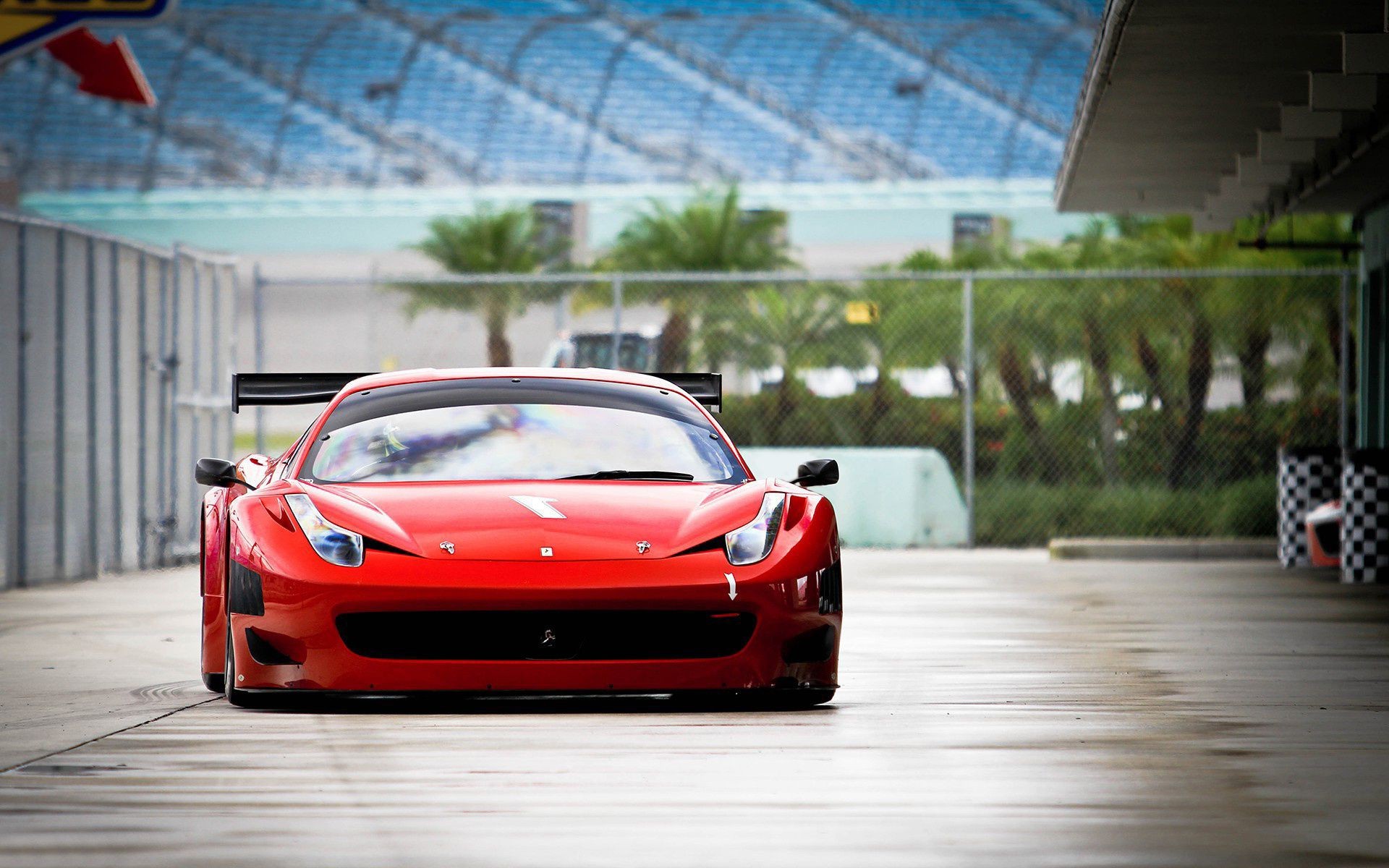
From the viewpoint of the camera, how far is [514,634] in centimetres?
669

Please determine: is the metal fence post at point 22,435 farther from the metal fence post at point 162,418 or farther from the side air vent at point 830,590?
the side air vent at point 830,590

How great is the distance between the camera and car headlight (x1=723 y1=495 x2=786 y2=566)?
22.5 ft

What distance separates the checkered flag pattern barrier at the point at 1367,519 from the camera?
15.3 metres

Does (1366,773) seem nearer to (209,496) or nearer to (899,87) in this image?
(209,496)

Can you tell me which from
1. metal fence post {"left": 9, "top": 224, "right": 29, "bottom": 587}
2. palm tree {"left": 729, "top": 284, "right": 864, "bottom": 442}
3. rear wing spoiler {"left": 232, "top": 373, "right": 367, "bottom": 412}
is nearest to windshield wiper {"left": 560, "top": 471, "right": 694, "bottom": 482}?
rear wing spoiler {"left": 232, "top": 373, "right": 367, "bottom": 412}

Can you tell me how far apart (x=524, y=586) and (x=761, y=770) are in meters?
1.26

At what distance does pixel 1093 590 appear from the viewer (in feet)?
46.9

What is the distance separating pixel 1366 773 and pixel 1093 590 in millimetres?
8714

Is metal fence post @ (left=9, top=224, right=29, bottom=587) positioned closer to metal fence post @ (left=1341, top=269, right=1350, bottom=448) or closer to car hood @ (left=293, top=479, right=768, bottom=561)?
car hood @ (left=293, top=479, right=768, bottom=561)

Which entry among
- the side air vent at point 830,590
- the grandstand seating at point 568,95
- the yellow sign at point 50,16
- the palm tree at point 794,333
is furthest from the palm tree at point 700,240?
the side air vent at point 830,590

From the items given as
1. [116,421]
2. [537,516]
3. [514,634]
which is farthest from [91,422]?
[514,634]

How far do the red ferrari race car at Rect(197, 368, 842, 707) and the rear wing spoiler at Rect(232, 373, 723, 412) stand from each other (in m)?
1.38

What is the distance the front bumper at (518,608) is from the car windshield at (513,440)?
80 centimetres

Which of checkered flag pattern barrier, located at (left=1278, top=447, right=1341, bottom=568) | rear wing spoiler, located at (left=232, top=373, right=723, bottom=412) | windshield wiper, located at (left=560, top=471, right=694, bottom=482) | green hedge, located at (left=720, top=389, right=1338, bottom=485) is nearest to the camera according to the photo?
windshield wiper, located at (left=560, top=471, right=694, bottom=482)
